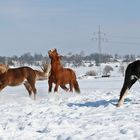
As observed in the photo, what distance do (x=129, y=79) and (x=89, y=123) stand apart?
12.6 feet

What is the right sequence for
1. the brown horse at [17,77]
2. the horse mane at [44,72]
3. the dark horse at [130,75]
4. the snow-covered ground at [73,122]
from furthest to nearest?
the horse mane at [44,72], the brown horse at [17,77], the dark horse at [130,75], the snow-covered ground at [73,122]

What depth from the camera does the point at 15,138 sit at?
9016 millimetres

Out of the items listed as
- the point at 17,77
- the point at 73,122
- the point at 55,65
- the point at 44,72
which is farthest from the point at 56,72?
the point at 73,122

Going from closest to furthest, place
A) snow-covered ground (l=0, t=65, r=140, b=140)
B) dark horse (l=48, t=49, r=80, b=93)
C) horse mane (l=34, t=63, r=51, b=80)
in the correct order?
snow-covered ground (l=0, t=65, r=140, b=140) < dark horse (l=48, t=49, r=80, b=93) < horse mane (l=34, t=63, r=51, b=80)

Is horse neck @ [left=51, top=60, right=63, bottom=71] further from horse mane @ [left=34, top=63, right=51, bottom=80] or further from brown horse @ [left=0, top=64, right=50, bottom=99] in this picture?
horse mane @ [left=34, top=63, right=51, bottom=80]

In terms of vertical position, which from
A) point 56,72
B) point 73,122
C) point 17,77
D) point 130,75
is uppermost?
point 130,75

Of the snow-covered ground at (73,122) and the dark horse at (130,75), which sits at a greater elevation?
the dark horse at (130,75)

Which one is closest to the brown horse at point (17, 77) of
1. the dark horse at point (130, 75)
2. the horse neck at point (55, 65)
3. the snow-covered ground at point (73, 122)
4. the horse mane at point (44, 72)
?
the horse mane at point (44, 72)

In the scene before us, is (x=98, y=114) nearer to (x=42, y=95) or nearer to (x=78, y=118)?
(x=78, y=118)

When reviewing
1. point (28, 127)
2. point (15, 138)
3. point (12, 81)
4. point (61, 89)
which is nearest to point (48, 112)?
point (28, 127)

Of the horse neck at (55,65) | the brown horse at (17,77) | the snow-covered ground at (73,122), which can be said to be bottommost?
the snow-covered ground at (73,122)

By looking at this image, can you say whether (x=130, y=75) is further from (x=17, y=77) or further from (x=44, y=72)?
(x=44, y=72)

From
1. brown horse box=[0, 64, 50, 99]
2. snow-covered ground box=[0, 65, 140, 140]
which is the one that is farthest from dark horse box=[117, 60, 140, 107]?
brown horse box=[0, 64, 50, 99]

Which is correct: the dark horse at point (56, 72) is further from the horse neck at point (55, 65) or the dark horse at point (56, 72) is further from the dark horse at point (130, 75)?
the dark horse at point (130, 75)
